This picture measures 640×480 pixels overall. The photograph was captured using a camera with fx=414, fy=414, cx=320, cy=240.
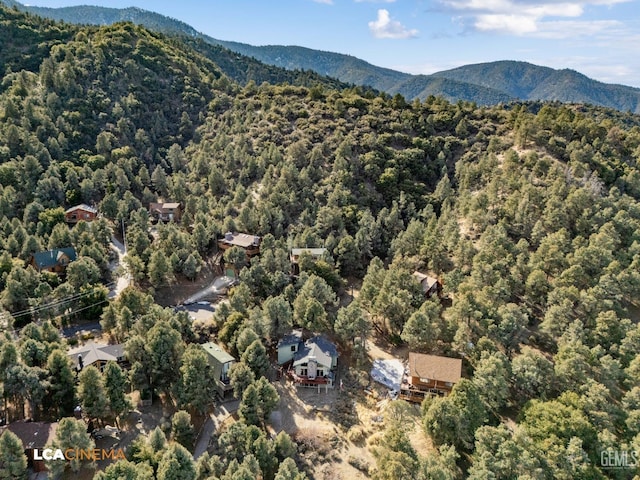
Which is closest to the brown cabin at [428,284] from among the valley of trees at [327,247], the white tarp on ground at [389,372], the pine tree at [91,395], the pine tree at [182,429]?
the valley of trees at [327,247]

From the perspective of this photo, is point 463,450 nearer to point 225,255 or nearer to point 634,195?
point 225,255

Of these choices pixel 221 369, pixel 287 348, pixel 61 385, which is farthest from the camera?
pixel 287 348

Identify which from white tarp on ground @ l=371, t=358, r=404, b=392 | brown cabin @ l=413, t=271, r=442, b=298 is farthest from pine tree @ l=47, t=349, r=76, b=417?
brown cabin @ l=413, t=271, r=442, b=298

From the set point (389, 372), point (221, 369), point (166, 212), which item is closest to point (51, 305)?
point (221, 369)

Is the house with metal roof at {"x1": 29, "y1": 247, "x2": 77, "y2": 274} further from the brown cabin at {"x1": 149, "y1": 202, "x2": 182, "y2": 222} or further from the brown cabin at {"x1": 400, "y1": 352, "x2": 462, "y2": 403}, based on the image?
the brown cabin at {"x1": 400, "y1": 352, "x2": 462, "y2": 403}

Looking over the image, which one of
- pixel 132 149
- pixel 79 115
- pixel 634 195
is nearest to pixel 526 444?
pixel 634 195

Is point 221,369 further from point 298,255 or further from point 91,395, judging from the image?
point 298,255
